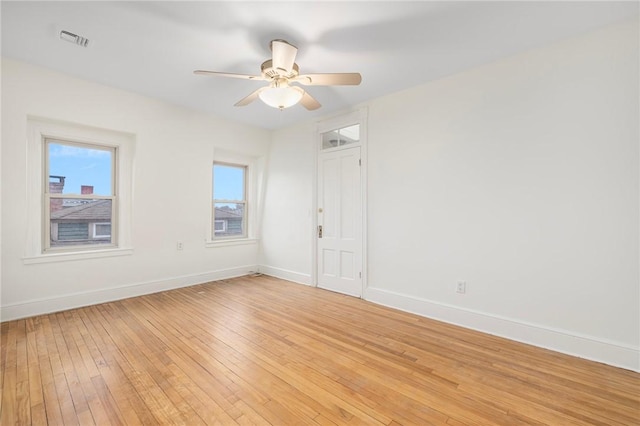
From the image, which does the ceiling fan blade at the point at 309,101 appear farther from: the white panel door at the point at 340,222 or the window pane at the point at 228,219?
the window pane at the point at 228,219

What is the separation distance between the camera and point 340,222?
163 inches

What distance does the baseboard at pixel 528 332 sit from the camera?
86.4 inches

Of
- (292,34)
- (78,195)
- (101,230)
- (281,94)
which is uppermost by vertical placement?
(292,34)

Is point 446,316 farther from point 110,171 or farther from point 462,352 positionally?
point 110,171

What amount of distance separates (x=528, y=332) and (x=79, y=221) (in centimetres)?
525

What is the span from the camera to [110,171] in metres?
3.78

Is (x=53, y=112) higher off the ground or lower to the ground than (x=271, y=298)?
higher

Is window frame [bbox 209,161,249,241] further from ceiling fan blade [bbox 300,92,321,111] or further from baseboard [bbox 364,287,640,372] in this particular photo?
baseboard [bbox 364,287,640,372]

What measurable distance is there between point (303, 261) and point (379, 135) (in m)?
2.34

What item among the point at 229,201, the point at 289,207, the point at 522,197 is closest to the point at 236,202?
the point at 229,201

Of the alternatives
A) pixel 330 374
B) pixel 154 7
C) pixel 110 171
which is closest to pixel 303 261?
pixel 330 374

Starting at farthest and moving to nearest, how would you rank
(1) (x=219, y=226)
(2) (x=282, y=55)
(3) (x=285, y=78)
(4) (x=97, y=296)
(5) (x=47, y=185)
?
(1) (x=219, y=226)
(4) (x=97, y=296)
(5) (x=47, y=185)
(3) (x=285, y=78)
(2) (x=282, y=55)

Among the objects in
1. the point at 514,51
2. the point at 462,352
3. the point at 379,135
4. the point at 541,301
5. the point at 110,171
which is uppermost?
the point at 514,51

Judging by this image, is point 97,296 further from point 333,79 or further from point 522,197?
point 522,197
